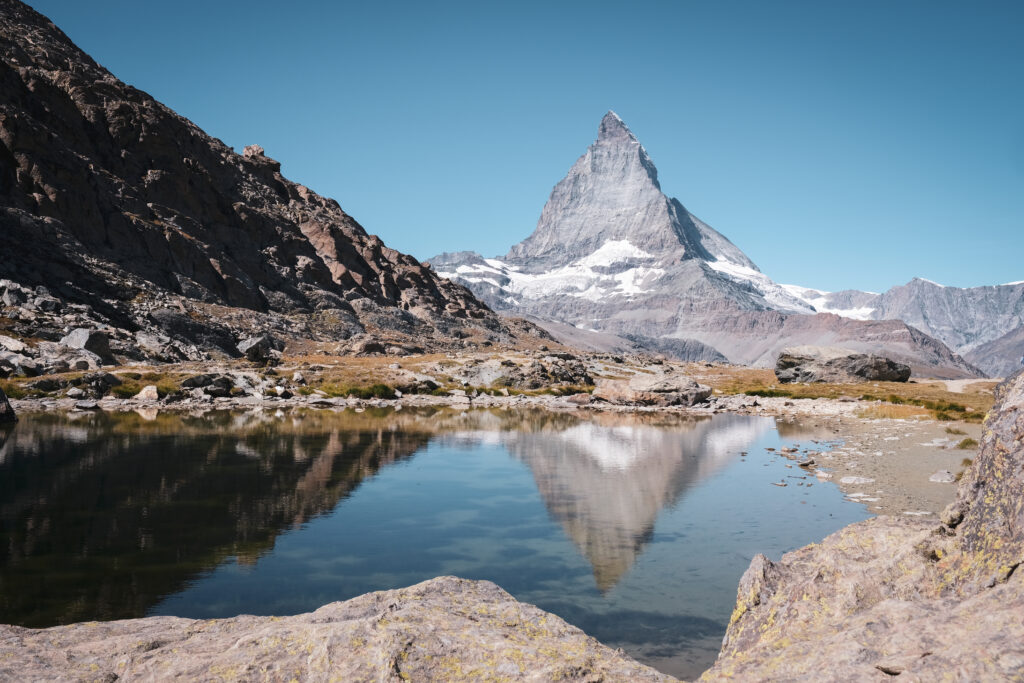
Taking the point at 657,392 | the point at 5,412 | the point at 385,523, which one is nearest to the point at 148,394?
the point at 5,412

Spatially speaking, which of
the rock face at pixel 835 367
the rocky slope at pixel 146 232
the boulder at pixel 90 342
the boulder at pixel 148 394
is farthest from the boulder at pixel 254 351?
the rock face at pixel 835 367

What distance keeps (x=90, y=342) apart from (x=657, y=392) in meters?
57.7

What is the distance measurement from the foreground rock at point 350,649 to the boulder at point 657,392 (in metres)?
63.6

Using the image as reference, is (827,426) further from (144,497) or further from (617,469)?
(144,497)

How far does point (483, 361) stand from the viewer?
84.9 metres

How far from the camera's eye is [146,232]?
4700 inches

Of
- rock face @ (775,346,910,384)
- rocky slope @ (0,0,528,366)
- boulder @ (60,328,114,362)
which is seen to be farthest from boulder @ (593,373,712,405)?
rocky slope @ (0,0,528,366)

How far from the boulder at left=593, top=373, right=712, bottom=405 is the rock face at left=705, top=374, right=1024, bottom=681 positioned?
62.1m

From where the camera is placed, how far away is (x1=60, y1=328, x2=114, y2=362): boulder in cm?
6588

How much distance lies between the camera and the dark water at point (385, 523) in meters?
14.3

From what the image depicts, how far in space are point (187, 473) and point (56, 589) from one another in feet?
46.7

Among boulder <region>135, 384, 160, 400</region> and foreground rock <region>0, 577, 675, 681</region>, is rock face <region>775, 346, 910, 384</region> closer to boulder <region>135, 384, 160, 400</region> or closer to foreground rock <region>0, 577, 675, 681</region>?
boulder <region>135, 384, 160, 400</region>

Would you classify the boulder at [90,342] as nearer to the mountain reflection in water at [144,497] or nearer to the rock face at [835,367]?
the mountain reflection in water at [144,497]

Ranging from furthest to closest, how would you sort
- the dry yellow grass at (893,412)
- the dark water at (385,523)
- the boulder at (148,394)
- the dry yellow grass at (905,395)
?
the dry yellow grass at (905,395)
the boulder at (148,394)
the dry yellow grass at (893,412)
the dark water at (385,523)
